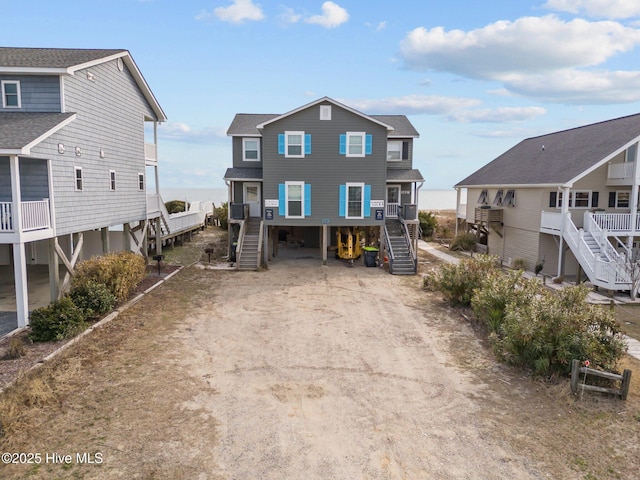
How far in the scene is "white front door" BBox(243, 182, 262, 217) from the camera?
85.0ft

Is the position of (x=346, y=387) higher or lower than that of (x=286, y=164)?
lower

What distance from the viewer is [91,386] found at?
30.1ft

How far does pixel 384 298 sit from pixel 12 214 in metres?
12.2

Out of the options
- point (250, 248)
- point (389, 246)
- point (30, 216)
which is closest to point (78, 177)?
point (30, 216)

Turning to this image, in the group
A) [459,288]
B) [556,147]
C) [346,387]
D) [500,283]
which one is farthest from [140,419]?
[556,147]

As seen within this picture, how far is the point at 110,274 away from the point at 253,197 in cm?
1262

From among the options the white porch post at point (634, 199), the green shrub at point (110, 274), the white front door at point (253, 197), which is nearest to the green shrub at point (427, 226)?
the white front door at point (253, 197)

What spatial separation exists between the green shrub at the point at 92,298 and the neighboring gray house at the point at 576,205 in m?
17.9

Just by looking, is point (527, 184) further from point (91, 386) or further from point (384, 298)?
point (91, 386)

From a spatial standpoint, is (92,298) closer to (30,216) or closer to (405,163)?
(30,216)

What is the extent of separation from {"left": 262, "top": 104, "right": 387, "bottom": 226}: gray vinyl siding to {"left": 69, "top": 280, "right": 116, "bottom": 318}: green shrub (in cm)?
1031

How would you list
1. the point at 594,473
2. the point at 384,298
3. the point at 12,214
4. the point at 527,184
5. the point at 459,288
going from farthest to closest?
the point at 527,184, the point at 384,298, the point at 459,288, the point at 12,214, the point at 594,473

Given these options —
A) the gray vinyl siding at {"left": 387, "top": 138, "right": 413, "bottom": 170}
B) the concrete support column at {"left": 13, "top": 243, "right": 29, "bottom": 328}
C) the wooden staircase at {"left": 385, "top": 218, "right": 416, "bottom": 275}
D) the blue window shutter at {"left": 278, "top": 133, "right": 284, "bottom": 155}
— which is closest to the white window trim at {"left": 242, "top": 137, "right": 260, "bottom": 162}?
the blue window shutter at {"left": 278, "top": 133, "right": 284, "bottom": 155}

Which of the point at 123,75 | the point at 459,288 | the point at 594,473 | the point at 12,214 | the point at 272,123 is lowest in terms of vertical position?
the point at 594,473
